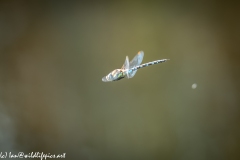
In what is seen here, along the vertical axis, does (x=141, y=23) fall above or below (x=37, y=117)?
above

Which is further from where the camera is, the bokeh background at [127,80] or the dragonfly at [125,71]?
the bokeh background at [127,80]

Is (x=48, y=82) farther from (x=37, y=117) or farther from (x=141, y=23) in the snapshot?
(x=141, y=23)

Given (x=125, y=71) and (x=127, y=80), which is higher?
(x=127, y=80)

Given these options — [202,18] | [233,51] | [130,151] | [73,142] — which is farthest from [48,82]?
[233,51]

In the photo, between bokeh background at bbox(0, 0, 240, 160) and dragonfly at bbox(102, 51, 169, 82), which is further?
bokeh background at bbox(0, 0, 240, 160)

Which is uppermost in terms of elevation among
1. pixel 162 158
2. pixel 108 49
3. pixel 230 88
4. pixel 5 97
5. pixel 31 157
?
pixel 108 49

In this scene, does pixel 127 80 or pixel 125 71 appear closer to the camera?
pixel 125 71

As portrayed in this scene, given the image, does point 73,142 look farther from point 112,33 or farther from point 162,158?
point 112,33
